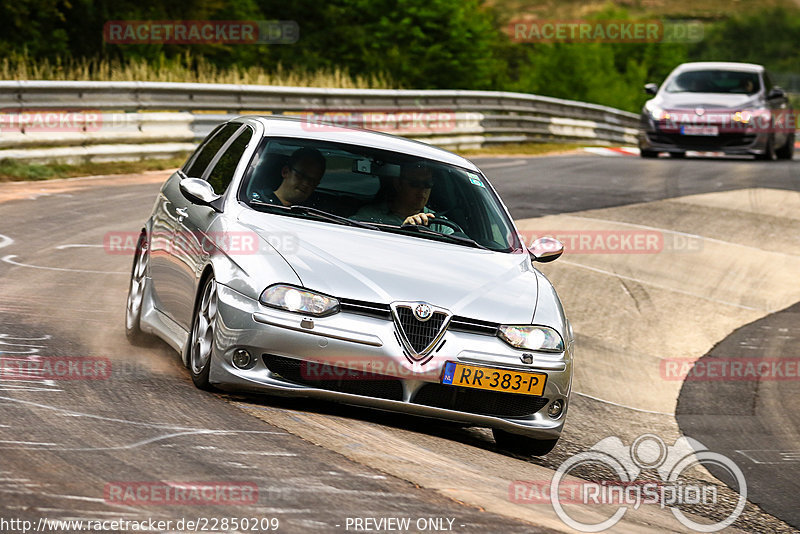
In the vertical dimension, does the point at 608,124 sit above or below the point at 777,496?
below

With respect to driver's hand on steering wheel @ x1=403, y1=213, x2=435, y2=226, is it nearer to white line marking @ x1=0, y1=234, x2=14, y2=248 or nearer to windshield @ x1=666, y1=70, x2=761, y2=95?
white line marking @ x1=0, y1=234, x2=14, y2=248

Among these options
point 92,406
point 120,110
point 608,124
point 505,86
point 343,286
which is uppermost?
point 343,286

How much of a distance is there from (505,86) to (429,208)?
88.5 metres

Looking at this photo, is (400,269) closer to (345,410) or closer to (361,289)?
(361,289)

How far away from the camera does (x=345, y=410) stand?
6715 mm

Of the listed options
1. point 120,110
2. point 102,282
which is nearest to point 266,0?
point 120,110

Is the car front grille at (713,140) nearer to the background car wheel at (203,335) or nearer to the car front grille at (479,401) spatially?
the car front grille at (479,401)

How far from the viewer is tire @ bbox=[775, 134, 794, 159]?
2581 centimetres

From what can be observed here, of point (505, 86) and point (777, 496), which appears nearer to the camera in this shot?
point (777, 496)

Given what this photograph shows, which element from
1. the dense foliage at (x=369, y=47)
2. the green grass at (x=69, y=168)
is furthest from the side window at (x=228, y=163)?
the dense foliage at (x=369, y=47)

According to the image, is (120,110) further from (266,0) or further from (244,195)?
(266,0)

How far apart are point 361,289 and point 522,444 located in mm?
1451

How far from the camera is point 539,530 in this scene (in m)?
4.75

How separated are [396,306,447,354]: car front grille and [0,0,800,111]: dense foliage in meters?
18.0
